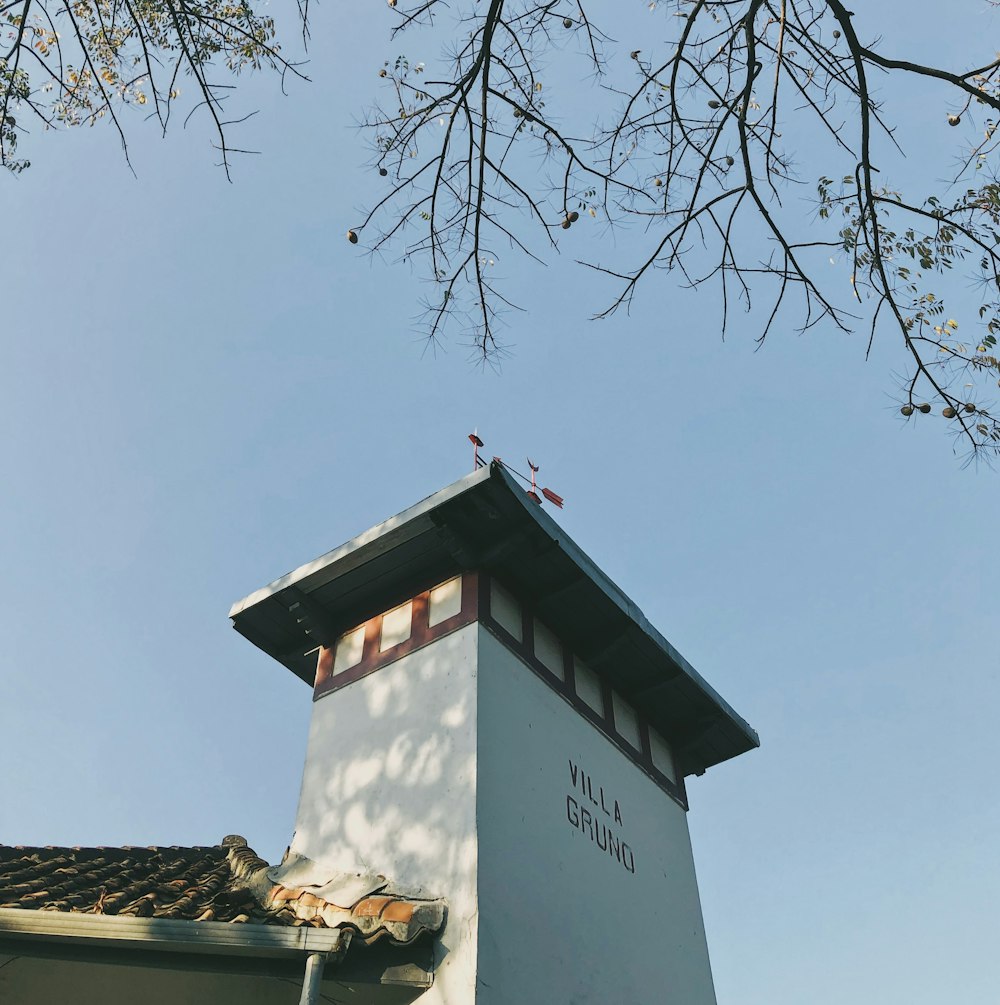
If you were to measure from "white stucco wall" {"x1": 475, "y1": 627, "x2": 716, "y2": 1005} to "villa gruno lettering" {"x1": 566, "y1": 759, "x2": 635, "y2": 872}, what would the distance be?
17 mm

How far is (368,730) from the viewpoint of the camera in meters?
8.95

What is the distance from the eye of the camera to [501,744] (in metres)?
8.27

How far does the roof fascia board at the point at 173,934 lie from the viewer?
6.54m

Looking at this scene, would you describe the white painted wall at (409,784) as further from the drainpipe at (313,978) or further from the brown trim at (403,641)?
the drainpipe at (313,978)

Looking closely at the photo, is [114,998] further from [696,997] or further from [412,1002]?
[696,997]

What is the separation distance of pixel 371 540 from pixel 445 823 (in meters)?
2.67

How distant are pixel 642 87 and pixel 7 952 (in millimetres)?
6553

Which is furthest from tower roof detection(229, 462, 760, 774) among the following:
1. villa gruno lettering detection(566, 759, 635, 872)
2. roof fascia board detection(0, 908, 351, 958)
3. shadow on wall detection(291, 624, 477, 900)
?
roof fascia board detection(0, 908, 351, 958)

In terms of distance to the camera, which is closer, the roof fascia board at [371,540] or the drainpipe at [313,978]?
the drainpipe at [313,978]

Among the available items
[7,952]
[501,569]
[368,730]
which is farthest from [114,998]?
[501,569]

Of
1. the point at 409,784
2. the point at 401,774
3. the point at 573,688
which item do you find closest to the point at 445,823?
the point at 409,784

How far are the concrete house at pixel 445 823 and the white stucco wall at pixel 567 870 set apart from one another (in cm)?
2

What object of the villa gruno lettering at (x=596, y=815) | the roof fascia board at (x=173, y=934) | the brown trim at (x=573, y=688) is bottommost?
the roof fascia board at (x=173, y=934)

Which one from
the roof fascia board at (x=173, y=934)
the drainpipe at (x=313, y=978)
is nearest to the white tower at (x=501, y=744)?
the drainpipe at (x=313, y=978)
